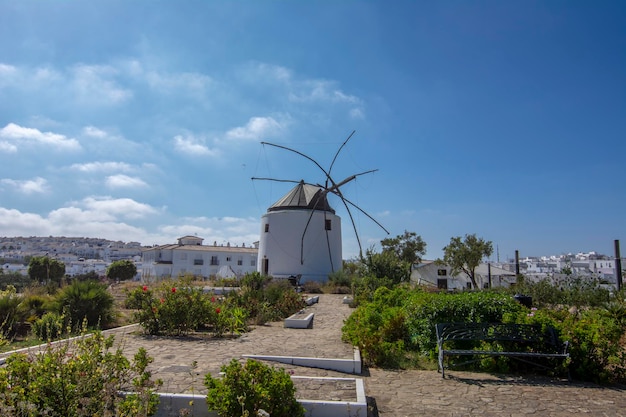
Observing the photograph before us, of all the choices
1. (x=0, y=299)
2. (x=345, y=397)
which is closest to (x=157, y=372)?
(x=345, y=397)

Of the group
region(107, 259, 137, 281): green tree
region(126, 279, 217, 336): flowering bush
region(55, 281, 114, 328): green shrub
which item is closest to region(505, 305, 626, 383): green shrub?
region(126, 279, 217, 336): flowering bush

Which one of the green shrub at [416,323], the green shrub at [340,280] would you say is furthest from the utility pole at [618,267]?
the green shrub at [340,280]

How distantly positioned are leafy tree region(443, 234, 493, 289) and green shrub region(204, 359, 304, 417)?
3006cm

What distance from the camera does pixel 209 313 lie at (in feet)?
28.6

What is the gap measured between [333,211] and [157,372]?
1110 inches

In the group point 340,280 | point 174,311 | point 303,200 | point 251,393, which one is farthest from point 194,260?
point 251,393

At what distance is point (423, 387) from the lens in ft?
17.8

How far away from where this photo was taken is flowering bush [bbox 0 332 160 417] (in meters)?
3.31

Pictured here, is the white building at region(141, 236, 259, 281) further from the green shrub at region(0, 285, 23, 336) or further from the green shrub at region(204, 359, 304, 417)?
the green shrub at region(204, 359, 304, 417)

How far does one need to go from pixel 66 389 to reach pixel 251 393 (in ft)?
5.18

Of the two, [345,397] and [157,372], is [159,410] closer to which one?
[157,372]

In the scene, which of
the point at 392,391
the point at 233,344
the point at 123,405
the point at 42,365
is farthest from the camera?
the point at 233,344

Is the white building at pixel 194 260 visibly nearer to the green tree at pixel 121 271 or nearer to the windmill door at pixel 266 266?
the green tree at pixel 121 271

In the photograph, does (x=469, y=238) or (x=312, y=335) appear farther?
(x=469, y=238)
